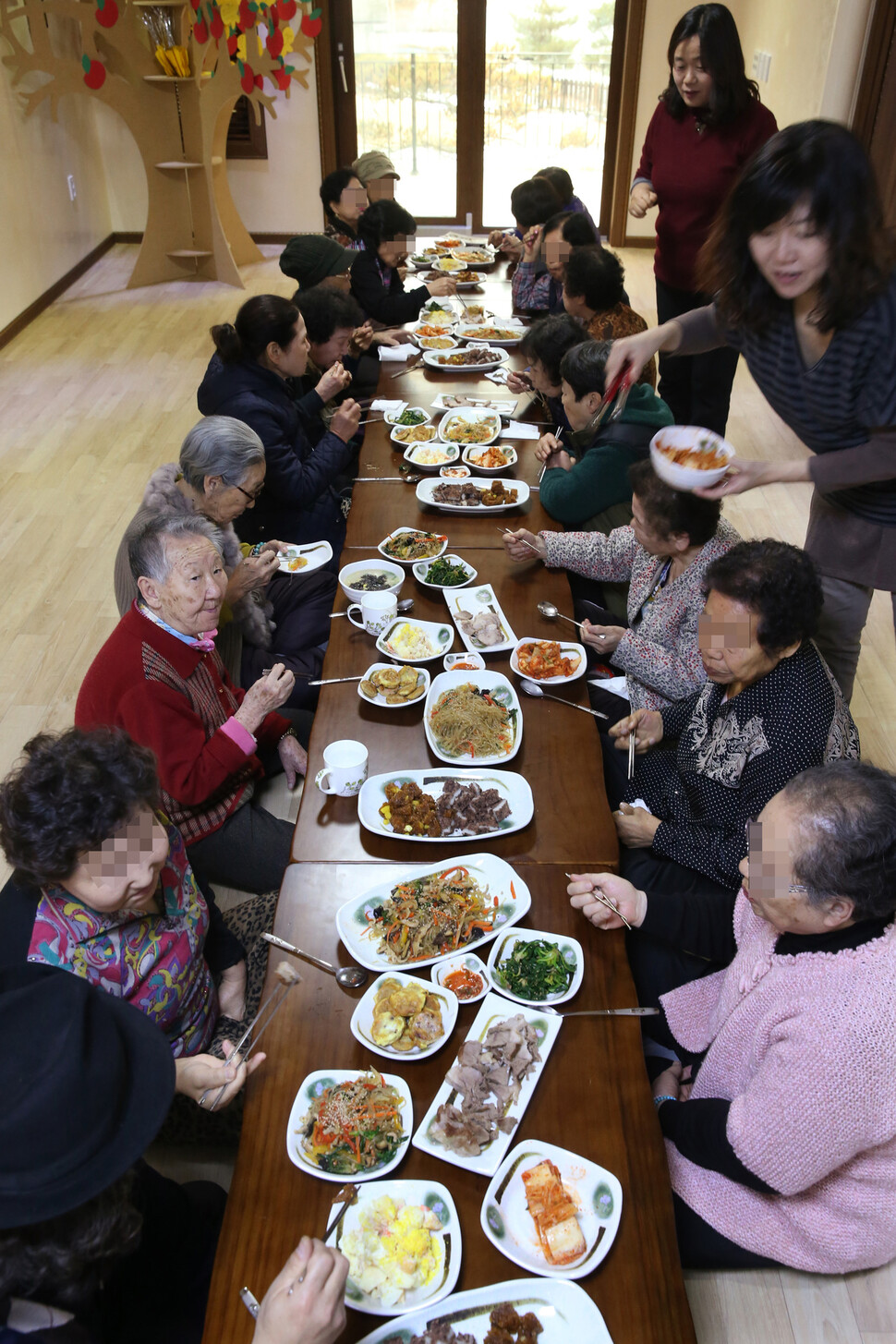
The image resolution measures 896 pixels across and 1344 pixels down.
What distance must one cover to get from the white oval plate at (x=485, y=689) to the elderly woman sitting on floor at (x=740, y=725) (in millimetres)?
340

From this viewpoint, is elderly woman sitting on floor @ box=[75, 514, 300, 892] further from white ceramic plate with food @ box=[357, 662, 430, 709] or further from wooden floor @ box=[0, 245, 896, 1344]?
wooden floor @ box=[0, 245, 896, 1344]

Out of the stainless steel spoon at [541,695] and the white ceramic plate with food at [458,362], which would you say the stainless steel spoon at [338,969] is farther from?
the white ceramic plate with food at [458,362]

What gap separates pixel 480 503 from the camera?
122 inches

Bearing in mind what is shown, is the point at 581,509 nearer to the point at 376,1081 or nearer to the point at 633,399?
the point at 633,399

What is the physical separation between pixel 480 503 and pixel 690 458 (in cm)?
101

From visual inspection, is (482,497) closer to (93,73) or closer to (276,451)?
(276,451)

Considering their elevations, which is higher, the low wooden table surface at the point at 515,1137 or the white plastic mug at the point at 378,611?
the white plastic mug at the point at 378,611

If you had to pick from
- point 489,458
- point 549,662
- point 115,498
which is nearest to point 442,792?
point 549,662

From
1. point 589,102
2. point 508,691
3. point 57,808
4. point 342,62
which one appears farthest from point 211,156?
point 57,808

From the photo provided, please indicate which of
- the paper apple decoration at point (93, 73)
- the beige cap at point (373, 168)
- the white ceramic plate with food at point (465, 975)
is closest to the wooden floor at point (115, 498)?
the white ceramic plate with food at point (465, 975)

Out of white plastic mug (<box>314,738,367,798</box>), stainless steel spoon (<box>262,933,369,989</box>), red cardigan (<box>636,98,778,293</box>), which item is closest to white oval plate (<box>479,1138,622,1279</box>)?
stainless steel spoon (<box>262,933,369,989</box>)

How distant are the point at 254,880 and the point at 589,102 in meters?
8.28

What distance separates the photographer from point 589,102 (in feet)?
27.6

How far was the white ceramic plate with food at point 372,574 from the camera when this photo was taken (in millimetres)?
2650
